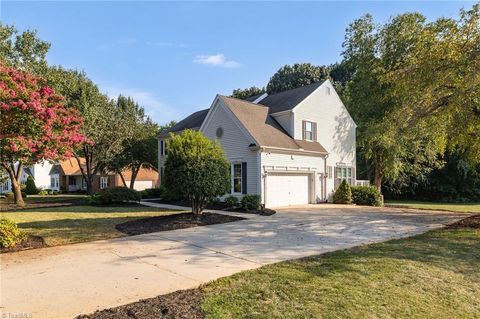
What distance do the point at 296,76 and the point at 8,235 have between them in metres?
41.8

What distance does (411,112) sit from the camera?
1379cm

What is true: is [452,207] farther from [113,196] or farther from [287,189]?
[113,196]

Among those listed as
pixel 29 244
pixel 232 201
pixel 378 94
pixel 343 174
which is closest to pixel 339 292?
pixel 29 244

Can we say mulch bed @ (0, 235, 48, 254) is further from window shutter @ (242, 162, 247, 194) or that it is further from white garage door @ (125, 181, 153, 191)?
white garage door @ (125, 181, 153, 191)

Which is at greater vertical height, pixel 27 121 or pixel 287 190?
pixel 27 121

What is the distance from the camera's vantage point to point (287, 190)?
2002 cm

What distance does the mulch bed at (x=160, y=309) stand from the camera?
14.3ft

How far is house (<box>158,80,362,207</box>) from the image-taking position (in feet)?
60.8

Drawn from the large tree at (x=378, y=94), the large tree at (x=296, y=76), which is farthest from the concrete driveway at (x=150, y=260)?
the large tree at (x=296, y=76)

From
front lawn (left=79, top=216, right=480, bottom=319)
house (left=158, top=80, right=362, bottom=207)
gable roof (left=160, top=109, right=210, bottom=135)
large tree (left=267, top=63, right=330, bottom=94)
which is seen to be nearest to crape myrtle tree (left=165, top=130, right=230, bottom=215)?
house (left=158, top=80, right=362, bottom=207)

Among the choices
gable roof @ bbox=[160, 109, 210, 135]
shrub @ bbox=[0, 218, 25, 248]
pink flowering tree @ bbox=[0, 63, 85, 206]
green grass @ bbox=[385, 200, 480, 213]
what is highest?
gable roof @ bbox=[160, 109, 210, 135]

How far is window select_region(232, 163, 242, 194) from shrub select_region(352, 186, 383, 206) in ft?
29.4

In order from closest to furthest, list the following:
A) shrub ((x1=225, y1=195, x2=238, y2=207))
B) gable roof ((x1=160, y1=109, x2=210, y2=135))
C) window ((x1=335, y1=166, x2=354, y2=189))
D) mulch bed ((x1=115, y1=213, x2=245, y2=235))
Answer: mulch bed ((x1=115, y1=213, x2=245, y2=235)), shrub ((x1=225, y1=195, x2=238, y2=207)), window ((x1=335, y1=166, x2=354, y2=189)), gable roof ((x1=160, y1=109, x2=210, y2=135))

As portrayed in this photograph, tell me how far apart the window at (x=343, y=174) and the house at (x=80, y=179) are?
28895 mm
